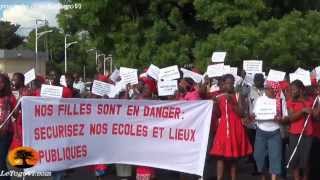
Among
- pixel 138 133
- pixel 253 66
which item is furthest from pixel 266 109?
pixel 253 66

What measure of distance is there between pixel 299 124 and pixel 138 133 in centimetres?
251

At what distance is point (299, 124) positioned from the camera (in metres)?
11.4

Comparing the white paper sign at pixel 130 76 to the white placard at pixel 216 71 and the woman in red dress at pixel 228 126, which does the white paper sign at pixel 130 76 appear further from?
the woman in red dress at pixel 228 126

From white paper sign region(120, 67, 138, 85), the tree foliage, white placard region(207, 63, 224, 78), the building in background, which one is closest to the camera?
white placard region(207, 63, 224, 78)

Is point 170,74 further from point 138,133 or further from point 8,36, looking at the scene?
point 8,36

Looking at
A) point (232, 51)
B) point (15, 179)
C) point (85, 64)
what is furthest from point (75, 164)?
point (85, 64)

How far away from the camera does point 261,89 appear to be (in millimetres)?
11992

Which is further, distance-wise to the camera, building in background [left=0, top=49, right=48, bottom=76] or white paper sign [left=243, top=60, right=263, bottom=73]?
building in background [left=0, top=49, right=48, bottom=76]

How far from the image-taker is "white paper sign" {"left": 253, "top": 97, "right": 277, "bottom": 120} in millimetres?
11234

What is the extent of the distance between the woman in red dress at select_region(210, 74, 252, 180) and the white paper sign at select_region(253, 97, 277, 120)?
0.34 m

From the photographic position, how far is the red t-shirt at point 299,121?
11.3 metres

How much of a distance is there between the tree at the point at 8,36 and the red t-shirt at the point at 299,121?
103 meters

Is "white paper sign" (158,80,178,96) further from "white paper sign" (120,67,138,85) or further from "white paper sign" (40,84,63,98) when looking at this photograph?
"white paper sign" (40,84,63,98)

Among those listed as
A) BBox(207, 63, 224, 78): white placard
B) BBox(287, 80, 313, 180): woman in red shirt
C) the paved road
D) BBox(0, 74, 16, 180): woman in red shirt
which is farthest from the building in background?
BBox(0, 74, 16, 180): woman in red shirt
